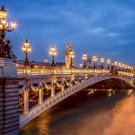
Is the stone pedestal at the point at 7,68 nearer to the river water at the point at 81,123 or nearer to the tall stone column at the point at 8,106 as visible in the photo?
the tall stone column at the point at 8,106

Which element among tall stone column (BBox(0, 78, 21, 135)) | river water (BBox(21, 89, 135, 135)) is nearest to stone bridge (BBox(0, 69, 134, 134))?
tall stone column (BBox(0, 78, 21, 135))

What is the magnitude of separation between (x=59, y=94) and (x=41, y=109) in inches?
153

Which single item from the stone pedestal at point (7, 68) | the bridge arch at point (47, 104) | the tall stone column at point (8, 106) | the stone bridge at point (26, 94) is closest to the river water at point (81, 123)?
the bridge arch at point (47, 104)

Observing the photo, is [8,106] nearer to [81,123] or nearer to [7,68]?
[7,68]

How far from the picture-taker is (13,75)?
1489cm

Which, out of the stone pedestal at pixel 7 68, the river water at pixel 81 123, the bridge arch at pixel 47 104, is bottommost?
the river water at pixel 81 123

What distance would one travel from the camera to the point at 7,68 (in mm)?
14500

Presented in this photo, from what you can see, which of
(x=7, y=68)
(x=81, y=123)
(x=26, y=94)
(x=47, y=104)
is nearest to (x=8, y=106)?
(x=7, y=68)

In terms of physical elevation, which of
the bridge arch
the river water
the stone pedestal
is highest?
the stone pedestal

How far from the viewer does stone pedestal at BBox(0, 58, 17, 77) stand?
14234 mm

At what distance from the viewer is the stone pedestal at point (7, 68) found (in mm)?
14234

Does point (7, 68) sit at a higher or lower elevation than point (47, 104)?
higher

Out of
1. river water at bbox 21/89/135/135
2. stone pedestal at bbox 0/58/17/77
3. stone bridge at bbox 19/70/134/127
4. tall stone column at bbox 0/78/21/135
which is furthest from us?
river water at bbox 21/89/135/135

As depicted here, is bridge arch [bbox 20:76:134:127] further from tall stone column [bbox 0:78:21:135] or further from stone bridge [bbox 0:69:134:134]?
tall stone column [bbox 0:78:21:135]
